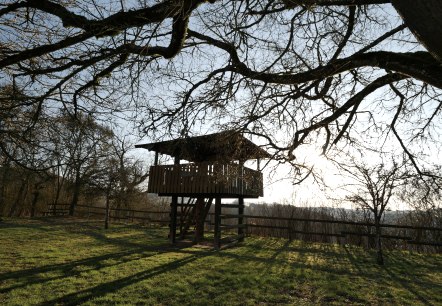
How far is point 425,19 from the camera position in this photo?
5.23 feet

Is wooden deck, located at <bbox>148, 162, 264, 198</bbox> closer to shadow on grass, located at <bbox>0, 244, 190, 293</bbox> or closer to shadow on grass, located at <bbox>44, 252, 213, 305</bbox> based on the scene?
shadow on grass, located at <bbox>0, 244, 190, 293</bbox>

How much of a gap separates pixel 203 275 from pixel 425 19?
314 inches

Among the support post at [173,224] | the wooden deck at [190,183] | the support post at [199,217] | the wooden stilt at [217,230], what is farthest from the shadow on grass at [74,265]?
the wooden deck at [190,183]

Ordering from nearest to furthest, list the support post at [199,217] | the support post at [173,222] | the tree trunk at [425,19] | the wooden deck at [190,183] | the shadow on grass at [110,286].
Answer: the tree trunk at [425,19] → the shadow on grass at [110,286] → the wooden deck at [190,183] → the support post at [173,222] → the support post at [199,217]

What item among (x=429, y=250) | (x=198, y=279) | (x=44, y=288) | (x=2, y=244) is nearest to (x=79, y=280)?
(x=44, y=288)

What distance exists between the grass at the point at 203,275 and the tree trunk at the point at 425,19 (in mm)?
5839

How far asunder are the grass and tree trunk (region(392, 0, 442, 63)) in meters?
5.84

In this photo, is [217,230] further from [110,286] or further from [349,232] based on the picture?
[349,232]

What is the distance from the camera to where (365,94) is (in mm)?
4902

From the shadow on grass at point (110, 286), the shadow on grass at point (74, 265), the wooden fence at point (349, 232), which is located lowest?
the shadow on grass at point (110, 286)

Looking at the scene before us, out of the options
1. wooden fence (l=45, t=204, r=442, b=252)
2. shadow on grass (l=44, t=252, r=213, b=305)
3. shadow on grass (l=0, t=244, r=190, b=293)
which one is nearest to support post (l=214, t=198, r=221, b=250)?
wooden fence (l=45, t=204, r=442, b=252)

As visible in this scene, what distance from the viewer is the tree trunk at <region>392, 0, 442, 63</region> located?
1545mm

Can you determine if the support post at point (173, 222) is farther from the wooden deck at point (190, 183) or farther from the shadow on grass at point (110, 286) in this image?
the shadow on grass at point (110, 286)

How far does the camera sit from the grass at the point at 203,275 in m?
6.26
